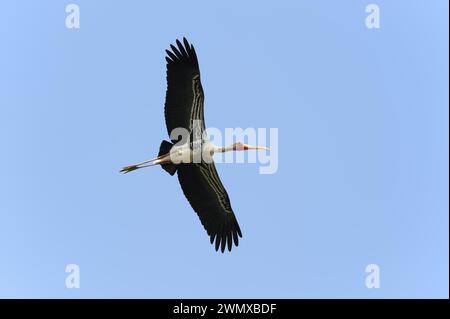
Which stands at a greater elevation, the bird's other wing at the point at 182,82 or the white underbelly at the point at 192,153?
the bird's other wing at the point at 182,82

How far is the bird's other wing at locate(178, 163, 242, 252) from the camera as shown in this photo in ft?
68.9

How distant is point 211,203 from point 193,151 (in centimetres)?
158

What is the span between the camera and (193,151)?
2045cm

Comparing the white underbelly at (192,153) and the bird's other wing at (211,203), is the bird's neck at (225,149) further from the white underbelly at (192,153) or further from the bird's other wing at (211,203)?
the bird's other wing at (211,203)

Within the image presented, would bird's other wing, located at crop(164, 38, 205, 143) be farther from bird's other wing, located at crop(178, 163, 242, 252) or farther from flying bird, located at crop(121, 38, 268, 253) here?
bird's other wing, located at crop(178, 163, 242, 252)

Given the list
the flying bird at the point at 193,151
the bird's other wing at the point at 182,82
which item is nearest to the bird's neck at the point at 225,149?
the flying bird at the point at 193,151

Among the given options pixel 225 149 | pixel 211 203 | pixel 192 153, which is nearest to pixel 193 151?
pixel 192 153

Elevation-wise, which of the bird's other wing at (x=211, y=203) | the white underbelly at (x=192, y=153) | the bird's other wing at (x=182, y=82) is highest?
the bird's other wing at (x=182, y=82)

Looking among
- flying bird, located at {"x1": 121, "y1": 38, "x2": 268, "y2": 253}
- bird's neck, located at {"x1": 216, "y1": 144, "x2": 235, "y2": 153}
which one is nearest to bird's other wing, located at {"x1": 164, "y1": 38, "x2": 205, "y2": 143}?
flying bird, located at {"x1": 121, "y1": 38, "x2": 268, "y2": 253}

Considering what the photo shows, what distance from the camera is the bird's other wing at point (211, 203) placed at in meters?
21.0

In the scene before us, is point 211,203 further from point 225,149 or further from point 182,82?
point 182,82
